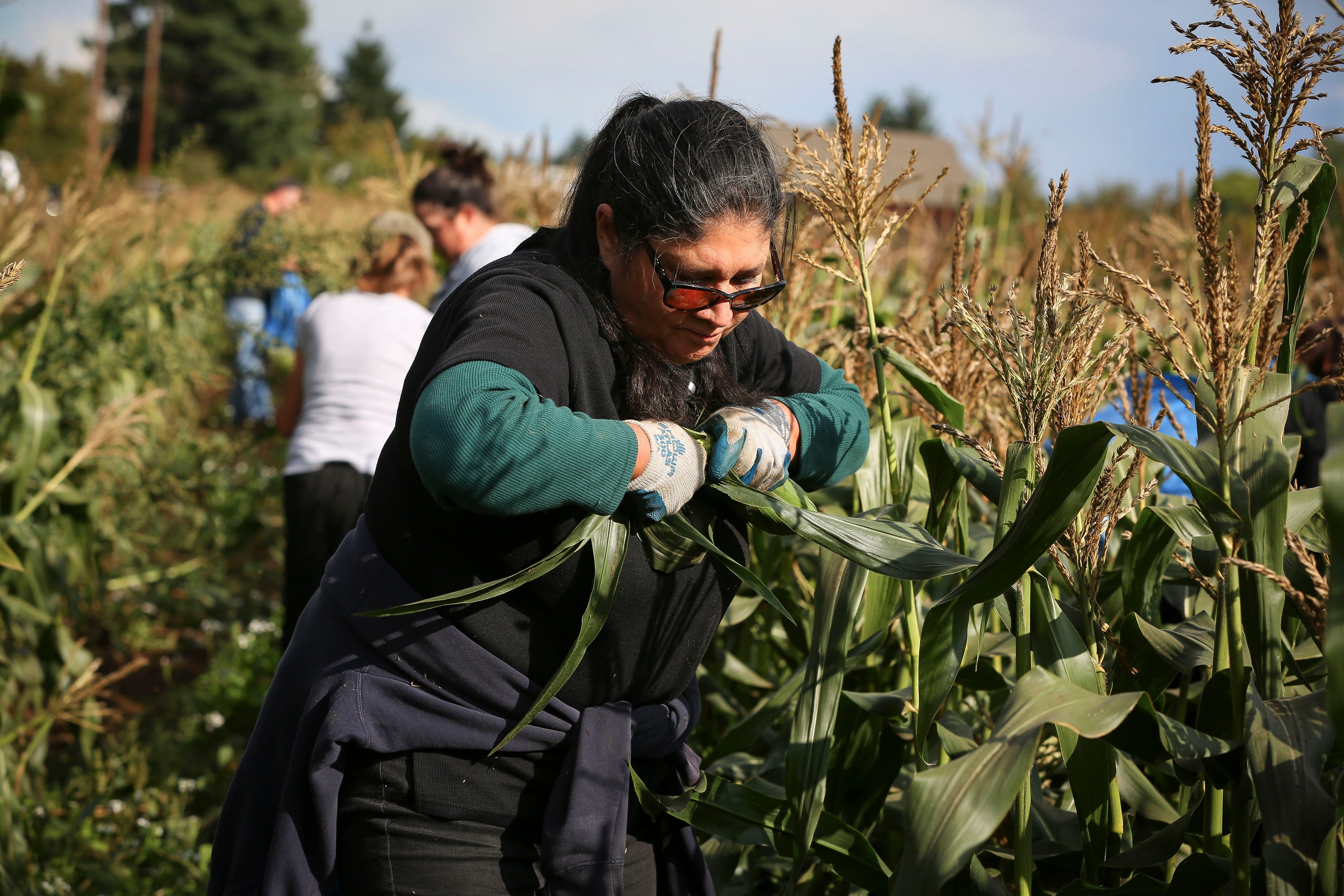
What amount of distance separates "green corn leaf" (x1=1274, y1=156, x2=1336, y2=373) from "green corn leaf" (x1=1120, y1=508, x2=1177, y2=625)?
285mm

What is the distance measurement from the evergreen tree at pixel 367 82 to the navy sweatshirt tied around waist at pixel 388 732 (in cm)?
5518

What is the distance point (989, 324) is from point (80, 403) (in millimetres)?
3123

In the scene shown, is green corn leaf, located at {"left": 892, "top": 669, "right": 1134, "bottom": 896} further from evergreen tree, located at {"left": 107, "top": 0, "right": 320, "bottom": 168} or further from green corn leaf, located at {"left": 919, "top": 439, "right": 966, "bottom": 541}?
evergreen tree, located at {"left": 107, "top": 0, "right": 320, "bottom": 168}

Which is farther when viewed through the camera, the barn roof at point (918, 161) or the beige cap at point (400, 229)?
the beige cap at point (400, 229)

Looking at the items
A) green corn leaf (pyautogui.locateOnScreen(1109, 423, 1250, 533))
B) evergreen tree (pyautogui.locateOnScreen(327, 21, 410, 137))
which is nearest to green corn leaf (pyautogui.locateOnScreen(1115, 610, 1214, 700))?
green corn leaf (pyautogui.locateOnScreen(1109, 423, 1250, 533))

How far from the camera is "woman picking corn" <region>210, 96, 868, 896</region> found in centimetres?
130

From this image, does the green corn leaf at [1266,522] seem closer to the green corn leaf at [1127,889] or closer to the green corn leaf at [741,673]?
the green corn leaf at [1127,889]

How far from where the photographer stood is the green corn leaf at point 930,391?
1.58m

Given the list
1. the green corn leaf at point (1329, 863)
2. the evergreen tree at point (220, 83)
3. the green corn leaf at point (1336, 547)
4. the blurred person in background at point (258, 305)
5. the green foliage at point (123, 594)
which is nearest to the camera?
the green corn leaf at point (1336, 547)

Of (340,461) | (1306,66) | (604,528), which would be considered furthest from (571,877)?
(340,461)

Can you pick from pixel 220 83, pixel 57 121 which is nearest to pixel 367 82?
pixel 220 83

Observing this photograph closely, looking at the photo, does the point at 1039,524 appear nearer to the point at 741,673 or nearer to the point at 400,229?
the point at 741,673

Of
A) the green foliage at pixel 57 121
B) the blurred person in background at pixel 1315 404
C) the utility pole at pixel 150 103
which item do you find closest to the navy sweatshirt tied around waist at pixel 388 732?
the blurred person in background at pixel 1315 404

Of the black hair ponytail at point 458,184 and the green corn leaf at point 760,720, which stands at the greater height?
the black hair ponytail at point 458,184
